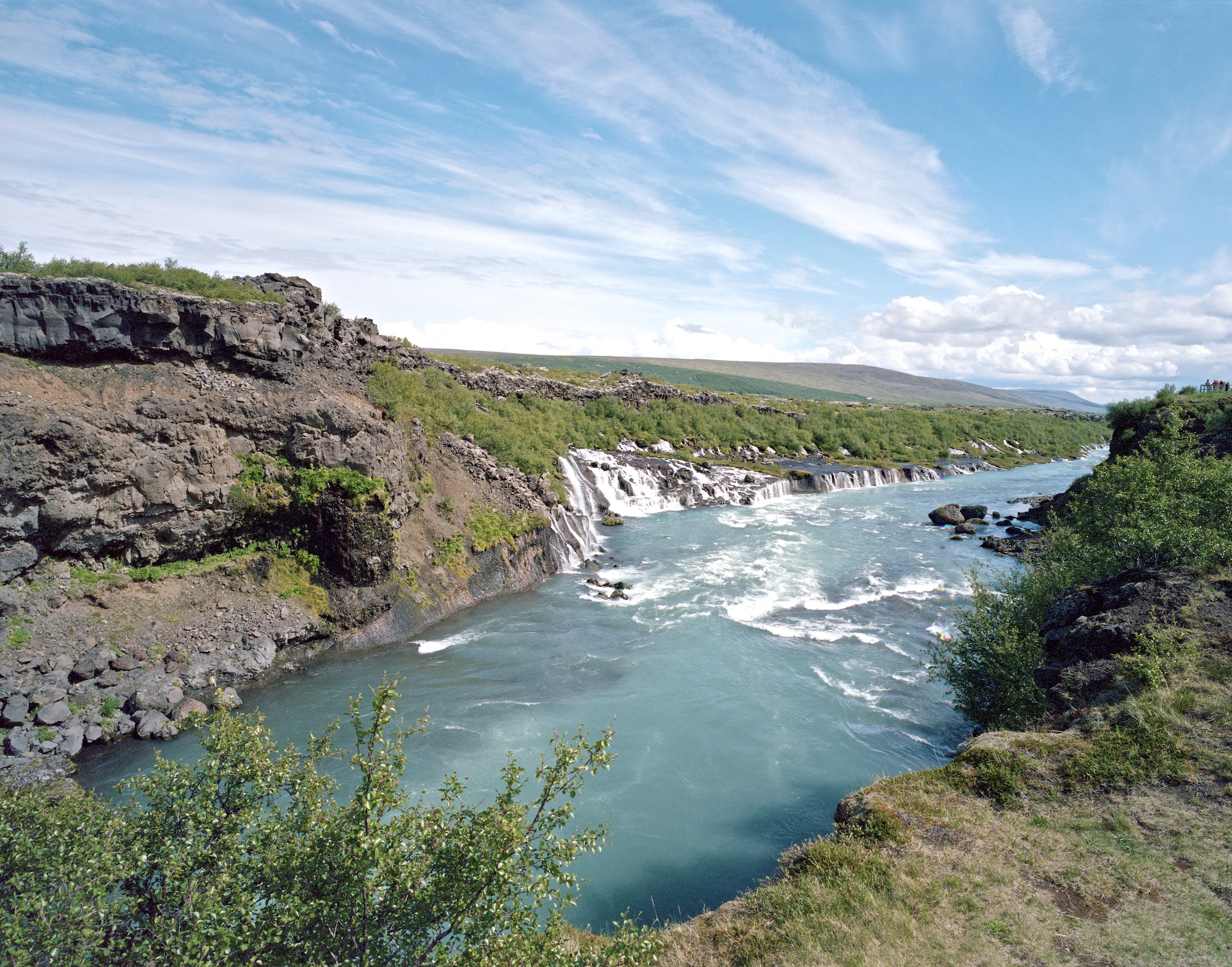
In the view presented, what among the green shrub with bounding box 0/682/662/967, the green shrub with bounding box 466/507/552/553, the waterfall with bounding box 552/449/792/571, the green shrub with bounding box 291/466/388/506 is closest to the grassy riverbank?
the green shrub with bounding box 0/682/662/967

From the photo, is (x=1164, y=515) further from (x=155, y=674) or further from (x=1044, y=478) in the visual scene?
(x=1044, y=478)

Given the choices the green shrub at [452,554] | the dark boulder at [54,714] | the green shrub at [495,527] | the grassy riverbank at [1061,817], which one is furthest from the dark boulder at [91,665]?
the grassy riverbank at [1061,817]

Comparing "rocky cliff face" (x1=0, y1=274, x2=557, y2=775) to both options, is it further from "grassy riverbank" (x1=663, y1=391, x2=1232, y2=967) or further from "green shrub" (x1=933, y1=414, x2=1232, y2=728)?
"green shrub" (x1=933, y1=414, x2=1232, y2=728)

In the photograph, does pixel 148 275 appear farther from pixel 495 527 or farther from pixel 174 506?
pixel 495 527

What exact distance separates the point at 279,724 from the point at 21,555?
7828mm

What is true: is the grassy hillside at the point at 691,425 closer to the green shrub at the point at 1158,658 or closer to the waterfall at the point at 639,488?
the waterfall at the point at 639,488

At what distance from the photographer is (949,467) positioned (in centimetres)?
7425

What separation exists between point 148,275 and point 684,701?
72.9 ft

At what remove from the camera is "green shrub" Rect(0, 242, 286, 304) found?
61.9 ft

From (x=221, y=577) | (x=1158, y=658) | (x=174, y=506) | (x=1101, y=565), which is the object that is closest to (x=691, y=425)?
(x=1101, y=565)

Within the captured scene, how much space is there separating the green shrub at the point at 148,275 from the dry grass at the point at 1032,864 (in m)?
23.2

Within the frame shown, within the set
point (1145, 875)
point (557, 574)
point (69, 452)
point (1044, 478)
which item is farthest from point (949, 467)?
point (69, 452)

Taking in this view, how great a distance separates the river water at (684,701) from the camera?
493 inches

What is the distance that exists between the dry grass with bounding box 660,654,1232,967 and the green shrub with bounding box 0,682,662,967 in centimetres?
305
